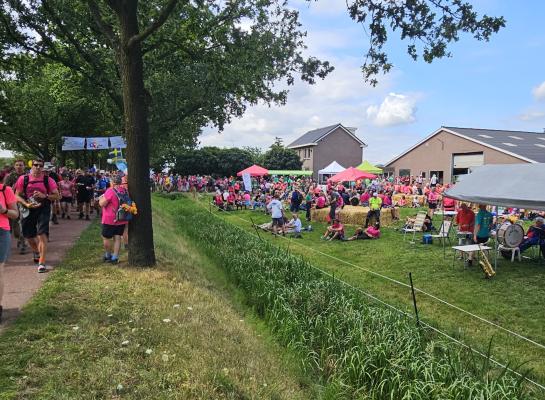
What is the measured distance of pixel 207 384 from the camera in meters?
3.89

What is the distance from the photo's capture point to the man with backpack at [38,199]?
6.74 metres

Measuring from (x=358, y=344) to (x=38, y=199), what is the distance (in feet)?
17.2

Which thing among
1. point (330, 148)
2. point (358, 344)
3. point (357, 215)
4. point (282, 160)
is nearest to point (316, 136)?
point (330, 148)

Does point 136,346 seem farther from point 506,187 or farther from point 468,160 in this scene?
point 468,160

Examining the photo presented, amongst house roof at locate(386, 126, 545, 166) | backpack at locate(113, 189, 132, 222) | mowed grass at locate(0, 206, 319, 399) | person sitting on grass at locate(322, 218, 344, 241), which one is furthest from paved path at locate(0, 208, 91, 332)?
house roof at locate(386, 126, 545, 166)

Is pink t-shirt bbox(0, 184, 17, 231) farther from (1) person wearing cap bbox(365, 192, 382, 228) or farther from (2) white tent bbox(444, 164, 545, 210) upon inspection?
(1) person wearing cap bbox(365, 192, 382, 228)

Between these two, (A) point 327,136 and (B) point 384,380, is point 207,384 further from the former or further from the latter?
(A) point 327,136

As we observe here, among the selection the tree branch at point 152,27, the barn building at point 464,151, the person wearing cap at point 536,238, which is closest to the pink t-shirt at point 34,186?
the tree branch at point 152,27

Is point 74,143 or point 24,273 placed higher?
point 74,143

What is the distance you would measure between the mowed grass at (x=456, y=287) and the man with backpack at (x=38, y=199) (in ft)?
19.2

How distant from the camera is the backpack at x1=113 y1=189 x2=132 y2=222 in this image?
7.14 metres

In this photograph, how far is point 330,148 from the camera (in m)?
59.0

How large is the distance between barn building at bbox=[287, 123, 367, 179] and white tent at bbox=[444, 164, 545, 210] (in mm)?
47879

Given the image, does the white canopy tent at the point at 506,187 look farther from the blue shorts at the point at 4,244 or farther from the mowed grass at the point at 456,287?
the blue shorts at the point at 4,244
